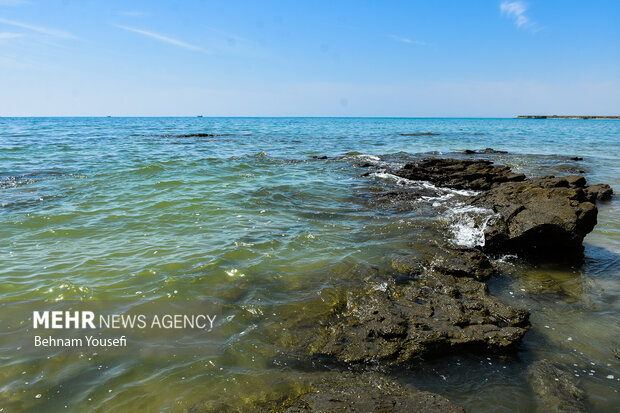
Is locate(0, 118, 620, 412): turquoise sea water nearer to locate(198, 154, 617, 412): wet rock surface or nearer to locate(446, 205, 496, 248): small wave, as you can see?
locate(446, 205, 496, 248): small wave

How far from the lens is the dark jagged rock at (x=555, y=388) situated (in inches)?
135

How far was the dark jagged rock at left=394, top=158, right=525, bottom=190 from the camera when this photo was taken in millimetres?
14445

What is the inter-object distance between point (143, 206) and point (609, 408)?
11.2 metres

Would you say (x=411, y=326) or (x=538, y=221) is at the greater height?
(x=538, y=221)

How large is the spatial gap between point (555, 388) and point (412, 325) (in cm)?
154

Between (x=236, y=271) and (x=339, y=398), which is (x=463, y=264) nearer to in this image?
(x=339, y=398)

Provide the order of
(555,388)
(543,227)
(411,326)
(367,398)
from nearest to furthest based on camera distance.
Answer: (367,398) < (555,388) < (411,326) < (543,227)

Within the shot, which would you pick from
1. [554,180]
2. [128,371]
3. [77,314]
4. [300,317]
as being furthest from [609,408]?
[554,180]

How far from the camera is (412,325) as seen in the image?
4465 millimetres

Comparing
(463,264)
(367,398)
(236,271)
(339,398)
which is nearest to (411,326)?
(367,398)

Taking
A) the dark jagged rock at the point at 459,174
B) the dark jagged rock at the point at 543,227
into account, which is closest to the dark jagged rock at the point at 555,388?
the dark jagged rock at the point at 543,227

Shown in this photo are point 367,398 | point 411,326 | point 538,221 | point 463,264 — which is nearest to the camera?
point 367,398

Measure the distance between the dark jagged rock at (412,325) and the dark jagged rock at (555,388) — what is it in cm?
39

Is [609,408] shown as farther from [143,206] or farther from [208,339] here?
[143,206]
